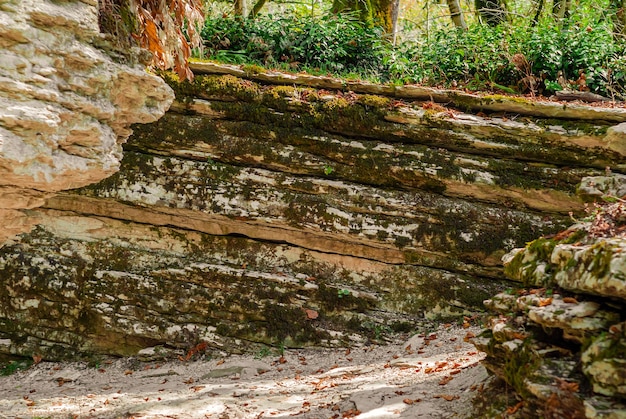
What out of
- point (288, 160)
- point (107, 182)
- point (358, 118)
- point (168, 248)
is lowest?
point (168, 248)

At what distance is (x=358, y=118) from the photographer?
25.4 feet

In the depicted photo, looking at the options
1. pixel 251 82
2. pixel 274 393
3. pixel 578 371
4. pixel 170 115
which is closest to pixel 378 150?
pixel 251 82

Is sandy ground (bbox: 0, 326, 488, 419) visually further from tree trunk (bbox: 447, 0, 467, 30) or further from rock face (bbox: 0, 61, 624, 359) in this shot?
tree trunk (bbox: 447, 0, 467, 30)

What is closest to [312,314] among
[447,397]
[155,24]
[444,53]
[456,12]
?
[447,397]

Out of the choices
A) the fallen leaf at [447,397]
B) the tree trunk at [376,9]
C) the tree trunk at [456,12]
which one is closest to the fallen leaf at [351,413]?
the fallen leaf at [447,397]

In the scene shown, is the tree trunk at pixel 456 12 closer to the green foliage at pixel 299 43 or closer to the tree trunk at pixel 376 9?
the tree trunk at pixel 376 9

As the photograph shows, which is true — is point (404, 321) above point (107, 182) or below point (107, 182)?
below

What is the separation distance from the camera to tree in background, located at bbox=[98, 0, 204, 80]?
5367 mm

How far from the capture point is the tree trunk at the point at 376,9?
11.0 m

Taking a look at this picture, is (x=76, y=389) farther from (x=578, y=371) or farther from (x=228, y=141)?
(x=578, y=371)

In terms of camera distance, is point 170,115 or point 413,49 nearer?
point 170,115

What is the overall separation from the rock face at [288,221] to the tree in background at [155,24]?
1564 mm

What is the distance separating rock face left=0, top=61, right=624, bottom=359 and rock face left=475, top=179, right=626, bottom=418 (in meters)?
3.05

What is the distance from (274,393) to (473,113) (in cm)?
460
